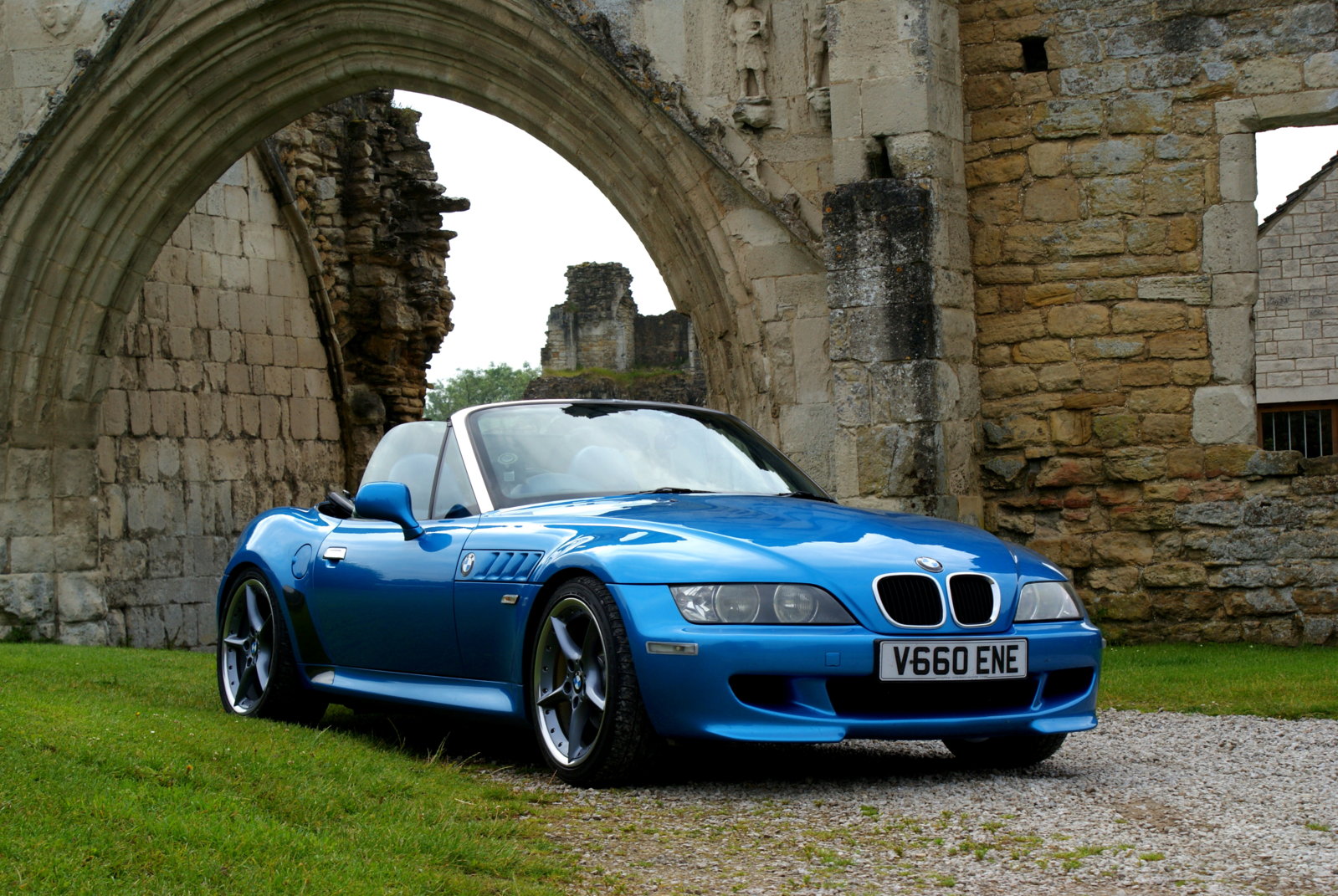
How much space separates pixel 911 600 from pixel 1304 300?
19.5 metres

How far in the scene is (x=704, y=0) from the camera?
34.8ft

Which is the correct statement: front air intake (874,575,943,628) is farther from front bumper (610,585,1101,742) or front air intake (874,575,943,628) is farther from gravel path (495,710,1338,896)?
gravel path (495,710,1338,896)

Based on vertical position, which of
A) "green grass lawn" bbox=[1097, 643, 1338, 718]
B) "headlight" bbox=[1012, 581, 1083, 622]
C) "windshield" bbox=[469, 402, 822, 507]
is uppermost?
"windshield" bbox=[469, 402, 822, 507]

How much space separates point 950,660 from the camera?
4.67m

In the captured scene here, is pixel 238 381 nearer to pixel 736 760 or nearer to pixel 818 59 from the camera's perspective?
pixel 818 59

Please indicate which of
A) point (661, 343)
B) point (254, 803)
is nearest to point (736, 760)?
point (254, 803)

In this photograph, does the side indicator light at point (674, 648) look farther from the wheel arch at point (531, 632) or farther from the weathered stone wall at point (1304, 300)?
the weathered stone wall at point (1304, 300)

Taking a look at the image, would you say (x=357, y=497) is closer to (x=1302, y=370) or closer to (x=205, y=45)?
(x=205, y=45)

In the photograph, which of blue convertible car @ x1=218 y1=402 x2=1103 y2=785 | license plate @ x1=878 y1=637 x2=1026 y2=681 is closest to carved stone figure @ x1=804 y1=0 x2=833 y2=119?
blue convertible car @ x1=218 y1=402 x2=1103 y2=785

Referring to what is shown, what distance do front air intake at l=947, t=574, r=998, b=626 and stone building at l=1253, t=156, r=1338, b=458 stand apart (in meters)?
18.5

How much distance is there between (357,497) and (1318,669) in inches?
199

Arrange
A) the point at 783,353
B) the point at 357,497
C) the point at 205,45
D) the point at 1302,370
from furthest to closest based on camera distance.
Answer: the point at 1302,370 → the point at 205,45 → the point at 783,353 → the point at 357,497

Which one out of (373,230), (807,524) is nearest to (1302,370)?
(373,230)

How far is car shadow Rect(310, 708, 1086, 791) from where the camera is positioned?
16.2 ft
